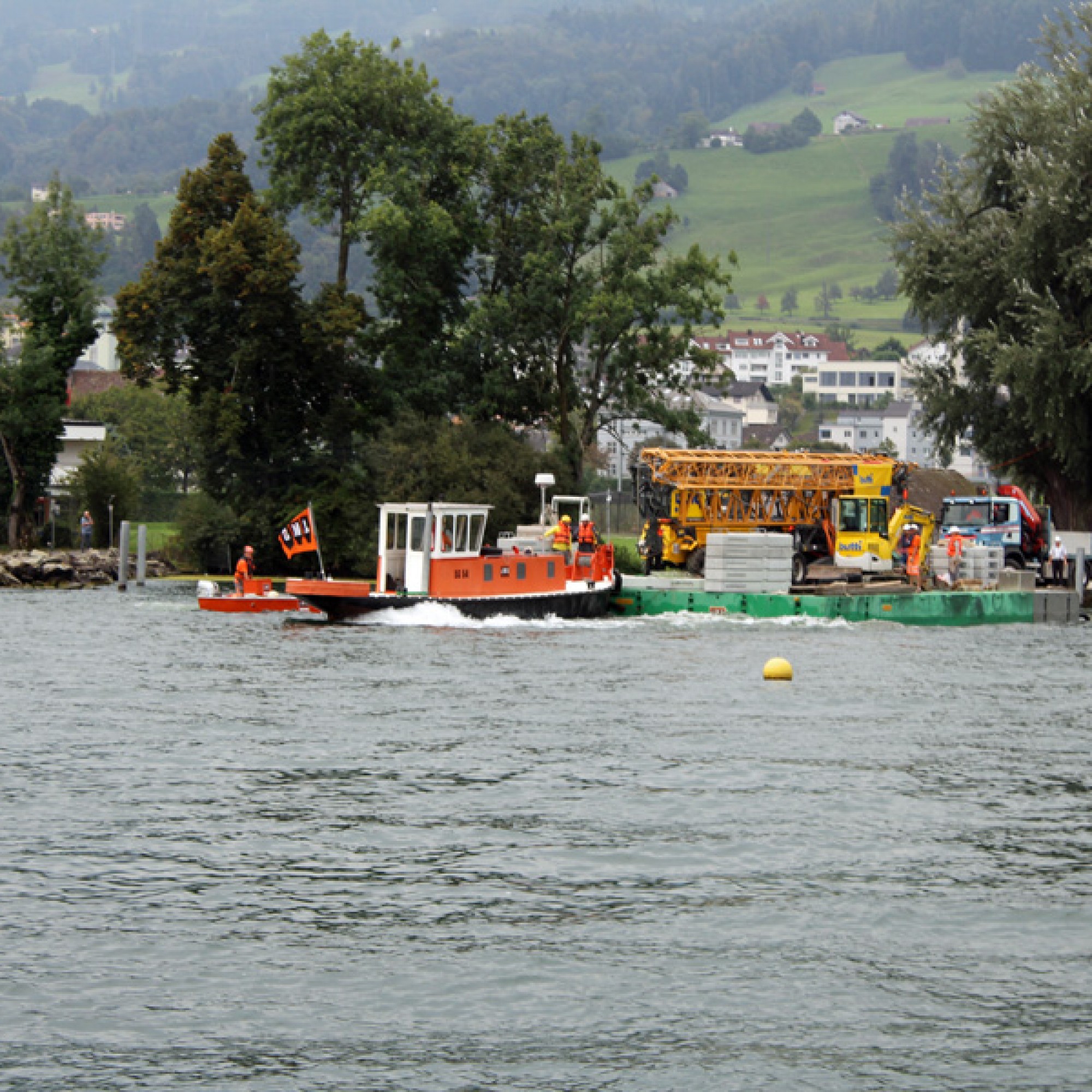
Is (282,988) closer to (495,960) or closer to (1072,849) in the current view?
(495,960)

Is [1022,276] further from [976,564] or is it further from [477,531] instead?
[477,531]

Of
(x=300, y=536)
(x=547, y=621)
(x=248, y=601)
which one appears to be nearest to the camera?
(x=547, y=621)

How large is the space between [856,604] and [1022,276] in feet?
65.1

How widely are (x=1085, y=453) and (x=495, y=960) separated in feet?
180

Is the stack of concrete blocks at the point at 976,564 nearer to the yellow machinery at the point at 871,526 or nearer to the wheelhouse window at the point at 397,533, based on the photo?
the yellow machinery at the point at 871,526

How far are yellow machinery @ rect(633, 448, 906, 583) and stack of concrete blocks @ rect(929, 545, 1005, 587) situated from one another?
9.04ft

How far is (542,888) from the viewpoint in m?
17.1

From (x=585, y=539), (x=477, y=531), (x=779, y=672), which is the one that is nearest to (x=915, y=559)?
(x=585, y=539)

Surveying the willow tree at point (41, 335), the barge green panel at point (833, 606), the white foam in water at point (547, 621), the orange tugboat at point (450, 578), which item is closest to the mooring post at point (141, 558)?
the willow tree at point (41, 335)

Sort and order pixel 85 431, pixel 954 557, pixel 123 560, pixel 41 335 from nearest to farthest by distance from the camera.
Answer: pixel 954 557
pixel 123 560
pixel 41 335
pixel 85 431

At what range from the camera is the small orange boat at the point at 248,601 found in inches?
2044

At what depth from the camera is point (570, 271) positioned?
71.8m

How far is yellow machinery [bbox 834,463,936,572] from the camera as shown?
182 feet

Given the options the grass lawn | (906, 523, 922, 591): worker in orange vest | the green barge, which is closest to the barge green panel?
the green barge
